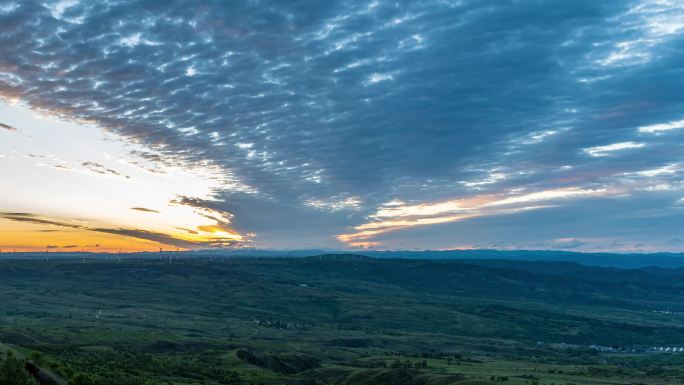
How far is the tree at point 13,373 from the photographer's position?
41250 mm

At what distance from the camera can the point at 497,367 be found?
14675 centimetres

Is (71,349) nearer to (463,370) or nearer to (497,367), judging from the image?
(463,370)

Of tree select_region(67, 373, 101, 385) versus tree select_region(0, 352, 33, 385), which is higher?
tree select_region(0, 352, 33, 385)

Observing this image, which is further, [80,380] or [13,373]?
[80,380]

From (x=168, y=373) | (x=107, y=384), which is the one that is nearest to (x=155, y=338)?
(x=168, y=373)

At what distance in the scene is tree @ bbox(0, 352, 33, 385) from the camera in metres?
41.2

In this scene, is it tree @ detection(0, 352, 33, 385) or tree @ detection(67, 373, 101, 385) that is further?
tree @ detection(67, 373, 101, 385)

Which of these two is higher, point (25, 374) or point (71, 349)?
point (25, 374)

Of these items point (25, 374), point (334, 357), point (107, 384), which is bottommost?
point (334, 357)

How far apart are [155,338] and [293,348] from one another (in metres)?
42.4

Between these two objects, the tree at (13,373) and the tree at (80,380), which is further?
the tree at (80,380)

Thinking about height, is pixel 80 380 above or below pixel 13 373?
below

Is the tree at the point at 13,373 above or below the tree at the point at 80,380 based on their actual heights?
above

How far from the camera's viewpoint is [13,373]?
42.2m
